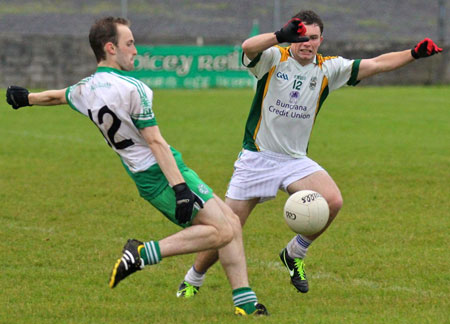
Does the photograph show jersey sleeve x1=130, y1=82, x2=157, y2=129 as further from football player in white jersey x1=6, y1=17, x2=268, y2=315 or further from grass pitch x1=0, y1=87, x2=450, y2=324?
grass pitch x1=0, y1=87, x2=450, y2=324

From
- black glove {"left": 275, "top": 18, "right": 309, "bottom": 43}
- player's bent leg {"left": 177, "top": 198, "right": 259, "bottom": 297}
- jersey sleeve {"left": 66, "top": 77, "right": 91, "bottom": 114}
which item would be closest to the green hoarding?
player's bent leg {"left": 177, "top": 198, "right": 259, "bottom": 297}

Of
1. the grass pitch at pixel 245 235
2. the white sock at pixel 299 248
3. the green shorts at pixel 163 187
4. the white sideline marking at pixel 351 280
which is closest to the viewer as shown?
the green shorts at pixel 163 187

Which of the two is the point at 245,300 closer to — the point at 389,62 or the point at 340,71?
the point at 340,71

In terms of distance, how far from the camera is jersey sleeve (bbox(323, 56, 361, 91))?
707 centimetres

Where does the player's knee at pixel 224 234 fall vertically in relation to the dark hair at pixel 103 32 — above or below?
below

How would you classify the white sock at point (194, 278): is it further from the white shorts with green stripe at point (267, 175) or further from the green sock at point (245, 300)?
the green sock at point (245, 300)

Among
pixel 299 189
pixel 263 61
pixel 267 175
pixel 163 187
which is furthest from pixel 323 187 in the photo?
pixel 163 187

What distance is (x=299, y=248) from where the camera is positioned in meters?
7.07

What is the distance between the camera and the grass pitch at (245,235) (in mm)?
6156

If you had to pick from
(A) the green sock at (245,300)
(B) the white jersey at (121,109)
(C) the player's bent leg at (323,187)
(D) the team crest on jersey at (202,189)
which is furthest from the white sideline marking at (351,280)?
(B) the white jersey at (121,109)

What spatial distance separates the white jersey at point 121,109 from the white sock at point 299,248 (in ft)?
6.36

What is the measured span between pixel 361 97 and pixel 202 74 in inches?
234

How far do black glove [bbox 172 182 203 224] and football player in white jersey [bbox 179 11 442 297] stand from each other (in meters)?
1.42

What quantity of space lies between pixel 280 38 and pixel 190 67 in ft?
79.3
